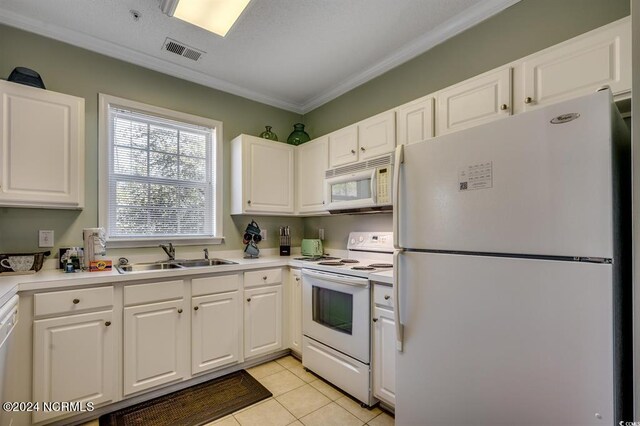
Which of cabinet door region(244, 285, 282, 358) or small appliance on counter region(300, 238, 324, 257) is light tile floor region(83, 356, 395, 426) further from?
small appliance on counter region(300, 238, 324, 257)

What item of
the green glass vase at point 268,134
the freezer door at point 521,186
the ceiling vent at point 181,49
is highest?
the ceiling vent at point 181,49

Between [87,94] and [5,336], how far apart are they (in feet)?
6.08

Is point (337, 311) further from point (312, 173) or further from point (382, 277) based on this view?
point (312, 173)

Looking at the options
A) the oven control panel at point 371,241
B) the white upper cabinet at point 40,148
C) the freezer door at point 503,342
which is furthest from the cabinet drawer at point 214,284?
the freezer door at point 503,342

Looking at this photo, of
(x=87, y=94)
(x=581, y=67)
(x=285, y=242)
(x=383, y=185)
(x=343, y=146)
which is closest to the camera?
(x=581, y=67)

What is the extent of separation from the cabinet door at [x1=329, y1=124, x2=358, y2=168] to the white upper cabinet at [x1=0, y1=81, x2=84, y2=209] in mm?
1955

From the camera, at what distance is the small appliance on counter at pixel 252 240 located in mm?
3068

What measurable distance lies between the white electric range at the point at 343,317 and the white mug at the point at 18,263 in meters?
1.92

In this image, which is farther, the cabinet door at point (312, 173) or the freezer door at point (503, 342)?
the cabinet door at point (312, 173)

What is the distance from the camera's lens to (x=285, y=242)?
335 centimetres

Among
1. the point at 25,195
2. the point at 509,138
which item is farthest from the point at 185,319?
the point at 509,138

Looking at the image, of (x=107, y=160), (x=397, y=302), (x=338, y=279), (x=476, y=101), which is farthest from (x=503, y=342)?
(x=107, y=160)

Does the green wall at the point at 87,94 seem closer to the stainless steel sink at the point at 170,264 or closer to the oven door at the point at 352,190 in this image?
the stainless steel sink at the point at 170,264

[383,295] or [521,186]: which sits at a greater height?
[521,186]
